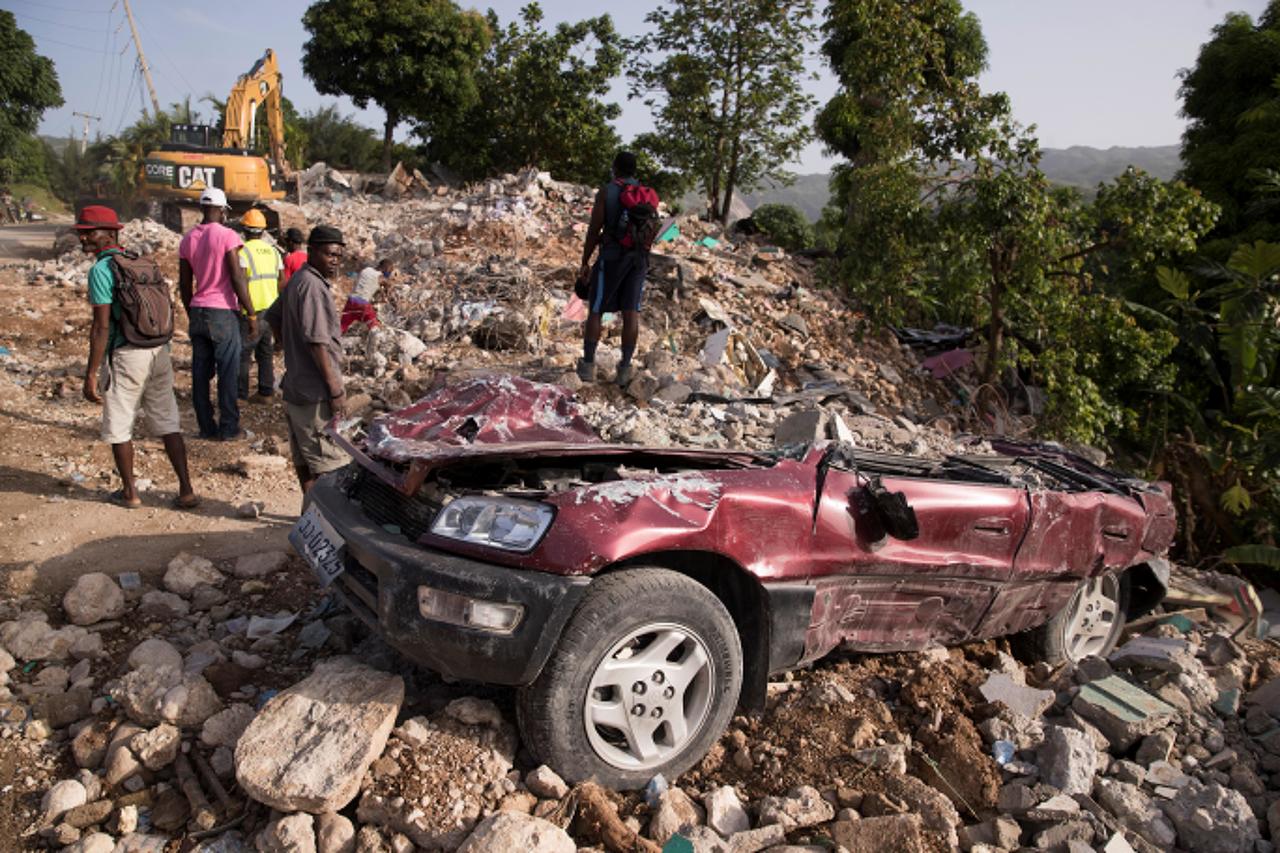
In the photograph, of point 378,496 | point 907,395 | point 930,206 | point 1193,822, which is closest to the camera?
point 1193,822

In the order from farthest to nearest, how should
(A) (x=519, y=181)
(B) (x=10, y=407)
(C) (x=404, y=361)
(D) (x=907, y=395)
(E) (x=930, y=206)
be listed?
(A) (x=519, y=181), (D) (x=907, y=395), (E) (x=930, y=206), (C) (x=404, y=361), (B) (x=10, y=407)

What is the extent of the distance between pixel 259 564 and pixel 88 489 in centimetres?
189

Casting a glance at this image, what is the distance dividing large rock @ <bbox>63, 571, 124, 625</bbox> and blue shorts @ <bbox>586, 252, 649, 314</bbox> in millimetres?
4090

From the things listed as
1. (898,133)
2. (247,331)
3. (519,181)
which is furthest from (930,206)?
(519,181)

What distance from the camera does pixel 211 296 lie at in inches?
240

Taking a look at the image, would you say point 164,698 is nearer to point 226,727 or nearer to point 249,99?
point 226,727

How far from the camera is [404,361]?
829 cm

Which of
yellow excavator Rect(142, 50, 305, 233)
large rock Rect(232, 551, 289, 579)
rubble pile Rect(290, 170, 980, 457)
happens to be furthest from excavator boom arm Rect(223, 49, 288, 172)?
large rock Rect(232, 551, 289, 579)

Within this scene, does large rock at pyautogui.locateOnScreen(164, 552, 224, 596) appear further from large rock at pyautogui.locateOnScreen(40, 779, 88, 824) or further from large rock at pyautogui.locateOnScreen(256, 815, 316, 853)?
large rock at pyautogui.locateOnScreen(256, 815, 316, 853)

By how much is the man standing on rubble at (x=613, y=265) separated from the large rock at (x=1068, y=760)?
4.64 m

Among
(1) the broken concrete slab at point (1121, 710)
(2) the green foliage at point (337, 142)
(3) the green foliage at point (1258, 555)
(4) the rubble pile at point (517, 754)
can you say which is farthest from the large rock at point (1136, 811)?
(2) the green foliage at point (337, 142)

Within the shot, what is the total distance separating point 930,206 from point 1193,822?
25.2 feet

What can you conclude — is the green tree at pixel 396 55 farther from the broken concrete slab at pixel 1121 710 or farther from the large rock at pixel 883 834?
the large rock at pixel 883 834

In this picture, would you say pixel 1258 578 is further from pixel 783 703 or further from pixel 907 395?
pixel 783 703
